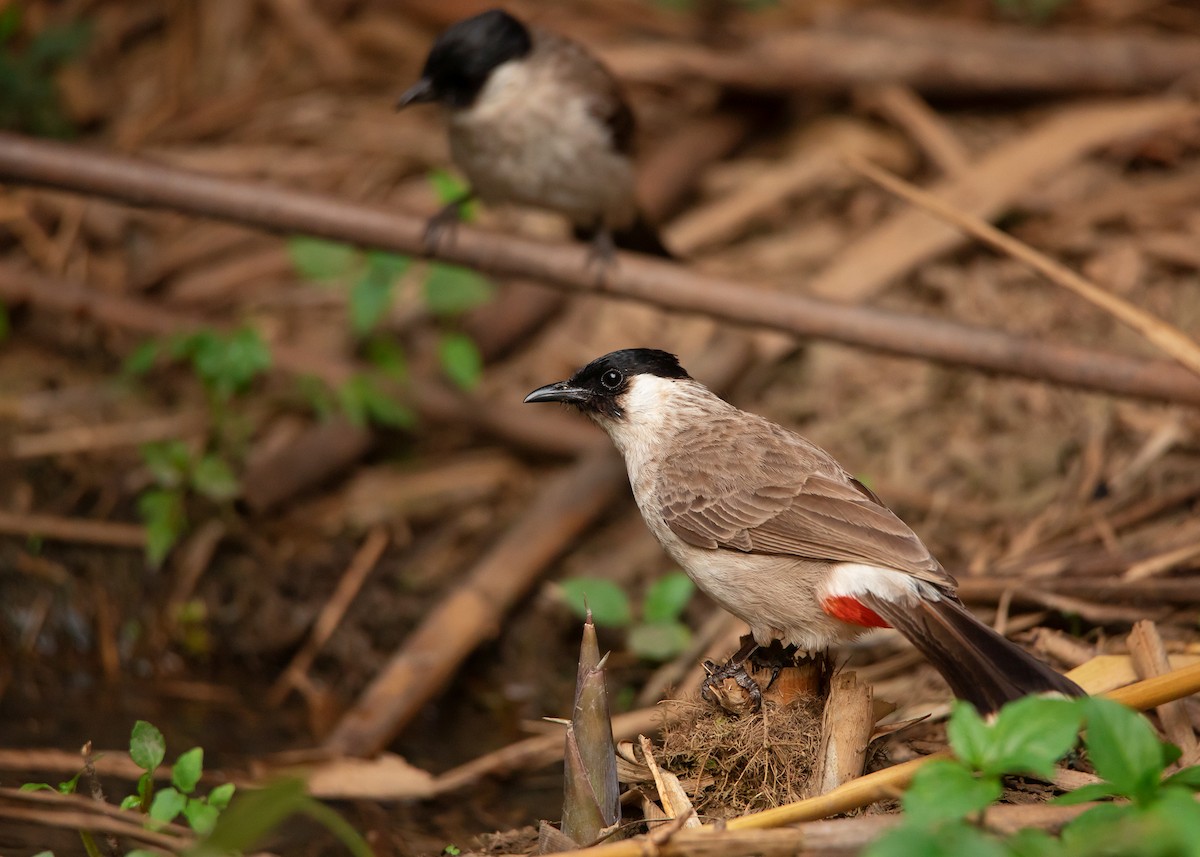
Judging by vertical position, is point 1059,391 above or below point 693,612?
above

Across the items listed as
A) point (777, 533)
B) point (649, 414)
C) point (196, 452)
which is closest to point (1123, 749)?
point (777, 533)

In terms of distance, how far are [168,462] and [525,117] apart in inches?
80.7

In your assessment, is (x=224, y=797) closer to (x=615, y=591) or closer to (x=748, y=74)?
(x=615, y=591)

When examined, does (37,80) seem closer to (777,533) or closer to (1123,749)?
(777,533)

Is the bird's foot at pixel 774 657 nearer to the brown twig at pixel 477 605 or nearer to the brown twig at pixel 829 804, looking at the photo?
the brown twig at pixel 829 804

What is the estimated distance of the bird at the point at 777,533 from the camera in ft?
8.77

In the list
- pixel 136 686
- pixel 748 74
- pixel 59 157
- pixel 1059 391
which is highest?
pixel 748 74

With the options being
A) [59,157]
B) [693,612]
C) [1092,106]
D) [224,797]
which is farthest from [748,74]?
[224,797]

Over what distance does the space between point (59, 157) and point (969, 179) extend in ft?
13.2

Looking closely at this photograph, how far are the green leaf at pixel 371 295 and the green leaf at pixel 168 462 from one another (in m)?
0.91

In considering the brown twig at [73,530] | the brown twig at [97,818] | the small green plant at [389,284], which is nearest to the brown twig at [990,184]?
the small green plant at [389,284]

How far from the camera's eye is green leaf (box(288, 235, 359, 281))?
16.5ft

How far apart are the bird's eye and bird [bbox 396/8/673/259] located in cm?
135

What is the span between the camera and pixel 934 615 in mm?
2787
